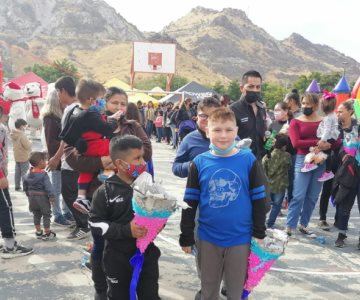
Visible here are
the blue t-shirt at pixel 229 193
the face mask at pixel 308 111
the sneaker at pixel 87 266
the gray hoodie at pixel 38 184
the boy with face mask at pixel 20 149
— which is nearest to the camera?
the blue t-shirt at pixel 229 193

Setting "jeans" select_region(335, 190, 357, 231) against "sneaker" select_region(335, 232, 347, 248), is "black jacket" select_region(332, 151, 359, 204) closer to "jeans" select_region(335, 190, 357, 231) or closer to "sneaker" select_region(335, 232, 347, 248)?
"jeans" select_region(335, 190, 357, 231)

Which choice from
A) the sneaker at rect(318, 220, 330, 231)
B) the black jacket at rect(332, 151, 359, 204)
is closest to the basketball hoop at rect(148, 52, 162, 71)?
the sneaker at rect(318, 220, 330, 231)

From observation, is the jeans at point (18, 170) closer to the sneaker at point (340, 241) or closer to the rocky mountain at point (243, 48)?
the sneaker at point (340, 241)

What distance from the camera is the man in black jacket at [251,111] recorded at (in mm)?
3977

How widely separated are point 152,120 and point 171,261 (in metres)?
14.3

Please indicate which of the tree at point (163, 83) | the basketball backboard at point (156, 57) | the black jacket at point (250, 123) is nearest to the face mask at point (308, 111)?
the black jacket at point (250, 123)

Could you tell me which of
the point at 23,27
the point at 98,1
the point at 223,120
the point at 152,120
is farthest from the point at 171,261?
the point at 98,1

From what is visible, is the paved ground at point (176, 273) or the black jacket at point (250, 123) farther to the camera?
the black jacket at point (250, 123)

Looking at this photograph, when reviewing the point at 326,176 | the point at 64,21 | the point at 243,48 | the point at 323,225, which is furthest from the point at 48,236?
the point at 243,48

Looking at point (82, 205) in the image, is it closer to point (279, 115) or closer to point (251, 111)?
point (251, 111)

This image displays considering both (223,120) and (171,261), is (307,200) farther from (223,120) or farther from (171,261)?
(223,120)

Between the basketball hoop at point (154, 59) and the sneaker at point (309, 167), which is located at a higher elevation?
the basketball hoop at point (154, 59)

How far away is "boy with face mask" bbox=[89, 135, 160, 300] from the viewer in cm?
259

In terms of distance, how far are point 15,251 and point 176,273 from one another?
68.4 inches
